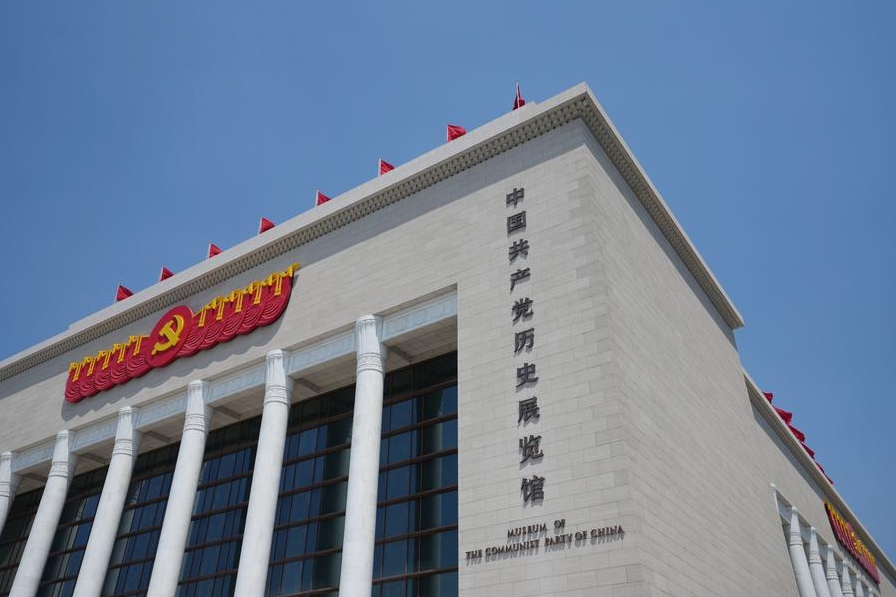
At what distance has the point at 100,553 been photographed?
35.8 metres

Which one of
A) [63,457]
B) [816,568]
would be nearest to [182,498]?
[63,457]

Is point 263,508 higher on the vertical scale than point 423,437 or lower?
lower

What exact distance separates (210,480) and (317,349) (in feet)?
36.1

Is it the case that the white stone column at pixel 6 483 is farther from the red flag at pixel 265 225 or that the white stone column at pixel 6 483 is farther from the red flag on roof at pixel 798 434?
the red flag on roof at pixel 798 434

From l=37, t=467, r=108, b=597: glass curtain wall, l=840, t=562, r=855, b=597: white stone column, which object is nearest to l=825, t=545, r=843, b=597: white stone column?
l=840, t=562, r=855, b=597: white stone column

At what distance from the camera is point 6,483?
44281mm

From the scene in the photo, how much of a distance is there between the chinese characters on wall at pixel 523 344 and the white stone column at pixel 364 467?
6.53 meters

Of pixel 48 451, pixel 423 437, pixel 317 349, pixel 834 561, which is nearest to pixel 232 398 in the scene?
pixel 317 349

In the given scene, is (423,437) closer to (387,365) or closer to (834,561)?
(387,365)

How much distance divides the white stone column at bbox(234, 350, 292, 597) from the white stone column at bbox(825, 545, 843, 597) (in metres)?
44.1

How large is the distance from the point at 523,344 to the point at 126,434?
23490 millimetres

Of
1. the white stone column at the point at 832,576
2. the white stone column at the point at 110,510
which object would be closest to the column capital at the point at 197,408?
the white stone column at the point at 110,510

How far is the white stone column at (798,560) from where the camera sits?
4916 cm

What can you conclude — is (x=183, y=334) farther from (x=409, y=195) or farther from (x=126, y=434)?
(x=409, y=195)
